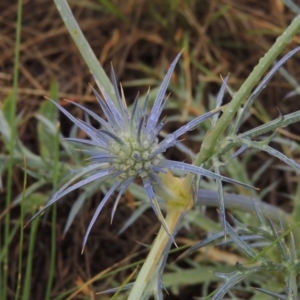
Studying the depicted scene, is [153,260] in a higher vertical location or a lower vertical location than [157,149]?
lower

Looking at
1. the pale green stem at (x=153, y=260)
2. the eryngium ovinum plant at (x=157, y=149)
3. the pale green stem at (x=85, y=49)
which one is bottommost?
the pale green stem at (x=153, y=260)

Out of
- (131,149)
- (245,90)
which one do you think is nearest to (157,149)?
(131,149)

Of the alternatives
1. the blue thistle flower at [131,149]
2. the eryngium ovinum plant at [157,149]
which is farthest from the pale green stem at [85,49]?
the blue thistle flower at [131,149]

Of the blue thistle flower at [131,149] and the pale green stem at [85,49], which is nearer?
the blue thistle flower at [131,149]

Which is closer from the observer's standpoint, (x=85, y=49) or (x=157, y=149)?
(x=157, y=149)

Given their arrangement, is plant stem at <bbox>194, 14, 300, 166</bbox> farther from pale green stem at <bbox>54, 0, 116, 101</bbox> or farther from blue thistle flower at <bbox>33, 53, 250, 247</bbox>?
pale green stem at <bbox>54, 0, 116, 101</bbox>

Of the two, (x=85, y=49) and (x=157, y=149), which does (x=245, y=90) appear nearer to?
(x=157, y=149)

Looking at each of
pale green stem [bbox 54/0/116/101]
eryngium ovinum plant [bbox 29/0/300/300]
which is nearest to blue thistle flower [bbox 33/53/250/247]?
eryngium ovinum plant [bbox 29/0/300/300]

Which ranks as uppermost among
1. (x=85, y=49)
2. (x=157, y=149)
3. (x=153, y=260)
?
(x=85, y=49)

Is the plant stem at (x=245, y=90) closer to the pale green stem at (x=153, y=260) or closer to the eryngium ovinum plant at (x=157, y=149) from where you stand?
the eryngium ovinum plant at (x=157, y=149)
